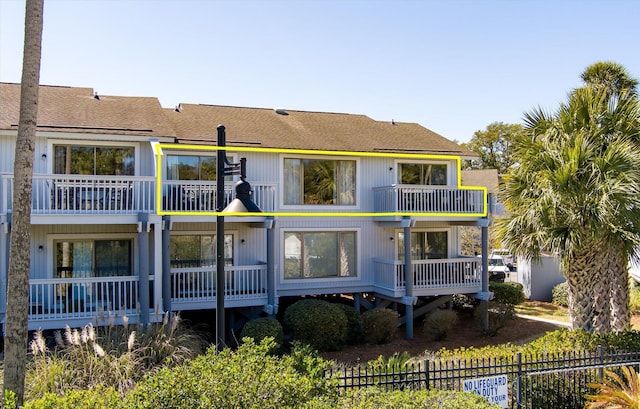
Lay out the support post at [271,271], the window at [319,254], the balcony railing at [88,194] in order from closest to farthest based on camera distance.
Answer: the balcony railing at [88,194] → the support post at [271,271] → the window at [319,254]

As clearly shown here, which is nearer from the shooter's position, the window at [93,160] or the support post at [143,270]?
the support post at [143,270]

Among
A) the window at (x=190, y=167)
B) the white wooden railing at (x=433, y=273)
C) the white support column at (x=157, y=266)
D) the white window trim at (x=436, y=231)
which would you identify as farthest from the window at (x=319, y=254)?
the white support column at (x=157, y=266)

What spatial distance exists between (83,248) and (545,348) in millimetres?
13023

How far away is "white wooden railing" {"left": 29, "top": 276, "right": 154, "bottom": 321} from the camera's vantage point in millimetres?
14281

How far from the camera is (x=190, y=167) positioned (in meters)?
17.8

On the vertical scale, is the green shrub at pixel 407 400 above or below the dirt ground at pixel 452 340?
above

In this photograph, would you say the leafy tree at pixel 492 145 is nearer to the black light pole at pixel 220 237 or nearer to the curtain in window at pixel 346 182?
the curtain in window at pixel 346 182

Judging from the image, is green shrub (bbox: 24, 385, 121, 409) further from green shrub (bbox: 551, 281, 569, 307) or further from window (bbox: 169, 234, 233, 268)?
green shrub (bbox: 551, 281, 569, 307)

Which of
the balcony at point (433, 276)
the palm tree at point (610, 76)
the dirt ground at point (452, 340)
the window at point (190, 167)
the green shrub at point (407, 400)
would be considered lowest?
the dirt ground at point (452, 340)

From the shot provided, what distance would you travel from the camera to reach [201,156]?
17859mm

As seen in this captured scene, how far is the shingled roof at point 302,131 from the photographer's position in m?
18.5

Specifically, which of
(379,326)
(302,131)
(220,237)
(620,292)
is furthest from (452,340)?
(220,237)

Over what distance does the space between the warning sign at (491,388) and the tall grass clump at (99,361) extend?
4757mm

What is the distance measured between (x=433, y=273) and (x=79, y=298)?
11020 mm
